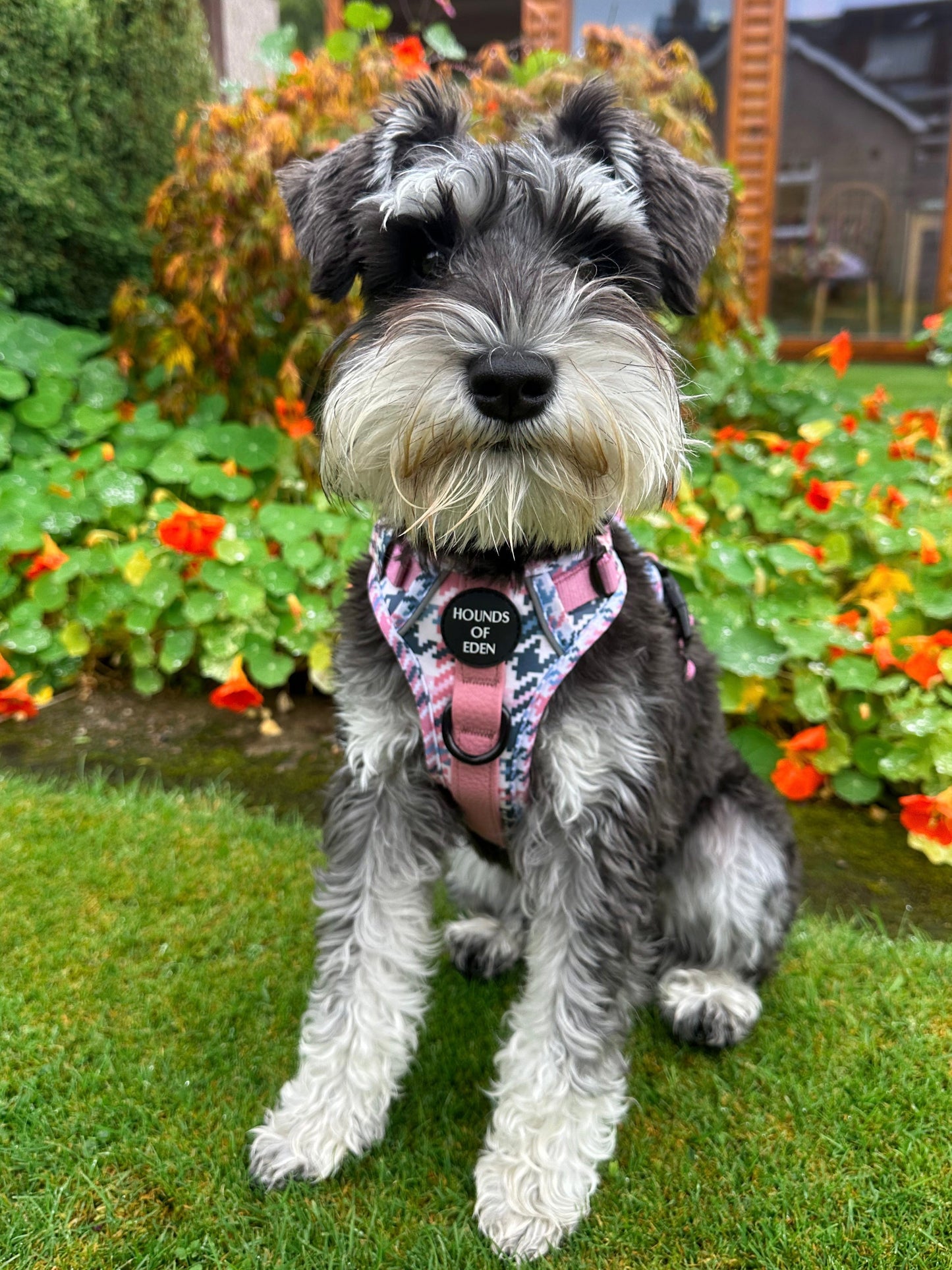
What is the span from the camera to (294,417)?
494cm

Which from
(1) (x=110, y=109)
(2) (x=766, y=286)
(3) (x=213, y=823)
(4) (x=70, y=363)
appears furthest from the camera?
(2) (x=766, y=286)

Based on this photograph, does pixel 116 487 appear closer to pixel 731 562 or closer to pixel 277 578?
pixel 277 578

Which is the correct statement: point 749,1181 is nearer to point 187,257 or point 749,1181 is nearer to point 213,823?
point 213,823

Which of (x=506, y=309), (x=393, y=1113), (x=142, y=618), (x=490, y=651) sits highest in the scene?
(x=506, y=309)

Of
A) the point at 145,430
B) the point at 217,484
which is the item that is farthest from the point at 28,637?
the point at 145,430

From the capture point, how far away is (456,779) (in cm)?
226

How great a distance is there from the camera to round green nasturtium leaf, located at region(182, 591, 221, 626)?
4.33 m

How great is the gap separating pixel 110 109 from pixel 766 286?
337 inches

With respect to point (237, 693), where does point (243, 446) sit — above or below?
above

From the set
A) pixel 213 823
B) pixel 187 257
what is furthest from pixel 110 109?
pixel 213 823

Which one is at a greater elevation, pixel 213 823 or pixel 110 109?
pixel 110 109

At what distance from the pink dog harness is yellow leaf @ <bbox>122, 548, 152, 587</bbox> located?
8.04 ft

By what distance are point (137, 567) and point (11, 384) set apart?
4.74 ft

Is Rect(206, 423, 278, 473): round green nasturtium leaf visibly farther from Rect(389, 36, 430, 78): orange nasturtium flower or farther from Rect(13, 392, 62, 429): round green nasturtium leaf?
Rect(389, 36, 430, 78): orange nasturtium flower
